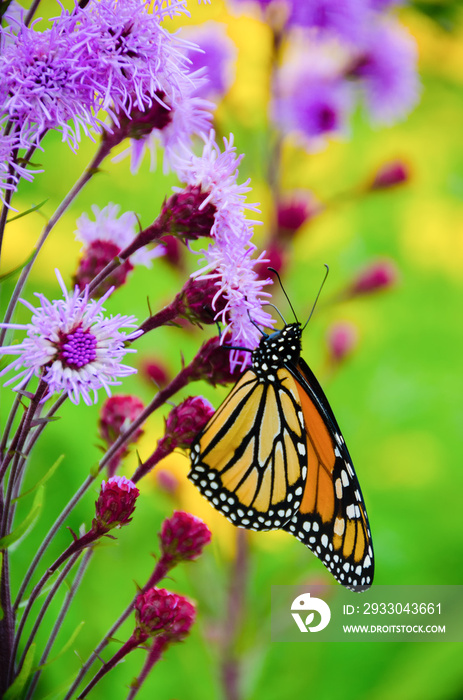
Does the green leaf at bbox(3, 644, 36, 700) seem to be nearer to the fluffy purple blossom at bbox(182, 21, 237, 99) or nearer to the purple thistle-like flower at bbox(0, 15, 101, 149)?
the purple thistle-like flower at bbox(0, 15, 101, 149)

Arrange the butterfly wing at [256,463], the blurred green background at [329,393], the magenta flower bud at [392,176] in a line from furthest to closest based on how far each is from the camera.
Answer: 1. the blurred green background at [329,393]
2. the magenta flower bud at [392,176]
3. the butterfly wing at [256,463]

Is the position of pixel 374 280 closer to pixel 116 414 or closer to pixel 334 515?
pixel 334 515

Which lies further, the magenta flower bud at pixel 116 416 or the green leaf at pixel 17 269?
the magenta flower bud at pixel 116 416

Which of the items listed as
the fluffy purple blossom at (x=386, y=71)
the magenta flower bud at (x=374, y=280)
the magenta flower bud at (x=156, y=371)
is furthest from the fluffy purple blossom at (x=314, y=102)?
the magenta flower bud at (x=156, y=371)

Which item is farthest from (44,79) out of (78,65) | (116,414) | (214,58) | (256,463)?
(214,58)

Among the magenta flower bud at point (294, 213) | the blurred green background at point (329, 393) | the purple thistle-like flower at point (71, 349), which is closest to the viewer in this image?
the purple thistle-like flower at point (71, 349)

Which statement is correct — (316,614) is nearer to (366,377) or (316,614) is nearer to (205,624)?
(205,624)

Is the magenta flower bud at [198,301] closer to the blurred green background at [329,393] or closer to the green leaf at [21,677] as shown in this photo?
the green leaf at [21,677]

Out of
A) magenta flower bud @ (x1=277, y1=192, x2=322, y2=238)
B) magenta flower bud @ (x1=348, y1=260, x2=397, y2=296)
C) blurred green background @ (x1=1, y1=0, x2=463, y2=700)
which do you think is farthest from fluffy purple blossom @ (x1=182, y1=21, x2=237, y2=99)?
magenta flower bud @ (x1=348, y1=260, x2=397, y2=296)
